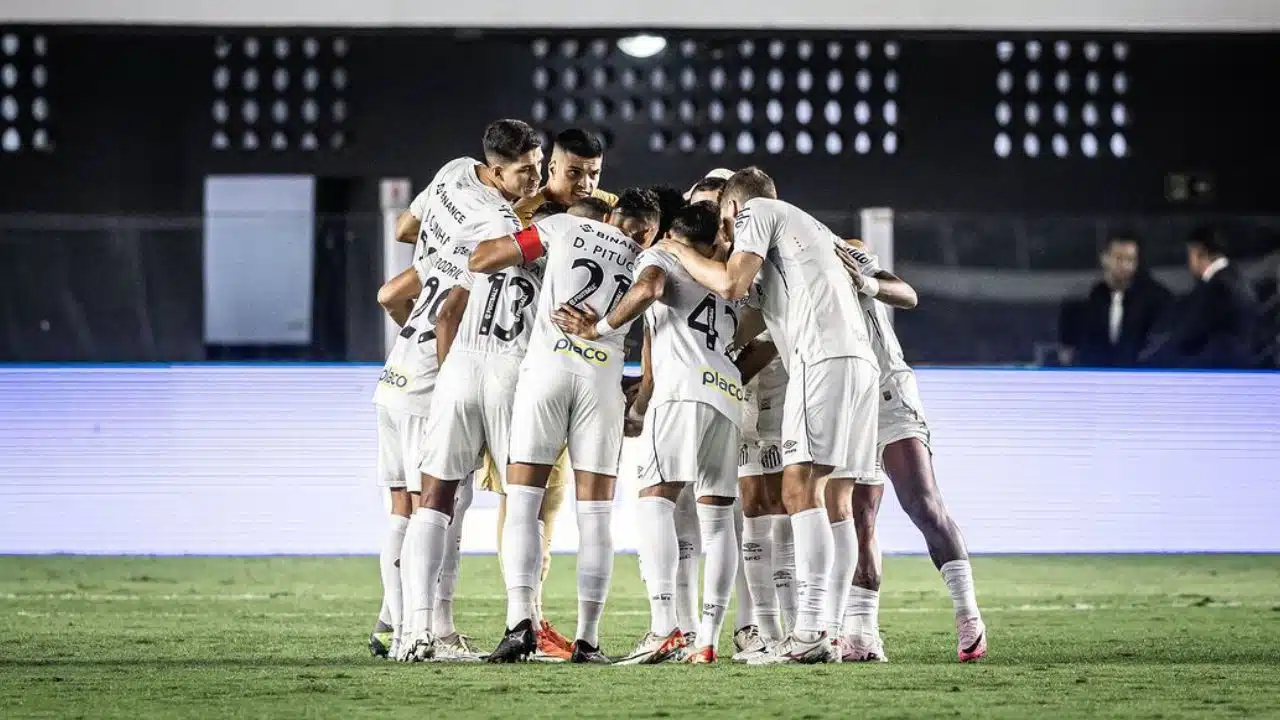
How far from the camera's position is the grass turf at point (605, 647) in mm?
5809

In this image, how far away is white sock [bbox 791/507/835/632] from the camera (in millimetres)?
6668

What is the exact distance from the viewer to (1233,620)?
862cm

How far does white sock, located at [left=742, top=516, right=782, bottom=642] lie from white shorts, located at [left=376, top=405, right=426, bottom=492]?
47.0 inches

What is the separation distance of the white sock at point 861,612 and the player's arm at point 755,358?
847 mm

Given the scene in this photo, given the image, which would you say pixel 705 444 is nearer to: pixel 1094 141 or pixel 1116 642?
pixel 1116 642

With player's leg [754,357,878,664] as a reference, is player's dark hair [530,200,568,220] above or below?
above

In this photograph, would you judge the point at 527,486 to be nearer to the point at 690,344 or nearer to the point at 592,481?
the point at 592,481

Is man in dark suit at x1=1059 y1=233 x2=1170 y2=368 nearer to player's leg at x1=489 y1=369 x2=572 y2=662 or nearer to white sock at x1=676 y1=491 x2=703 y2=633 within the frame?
white sock at x1=676 y1=491 x2=703 y2=633

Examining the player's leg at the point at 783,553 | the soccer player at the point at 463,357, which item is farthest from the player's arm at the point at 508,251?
the player's leg at the point at 783,553

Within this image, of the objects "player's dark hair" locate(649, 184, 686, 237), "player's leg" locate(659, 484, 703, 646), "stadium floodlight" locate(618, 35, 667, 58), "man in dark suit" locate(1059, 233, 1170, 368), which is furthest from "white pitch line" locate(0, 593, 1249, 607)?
"stadium floodlight" locate(618, 35, 667, 58)

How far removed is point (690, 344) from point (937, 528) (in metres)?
1.11

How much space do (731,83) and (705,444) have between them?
7752 mm

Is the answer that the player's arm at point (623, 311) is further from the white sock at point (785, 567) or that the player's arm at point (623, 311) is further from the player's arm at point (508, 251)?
the white sock at point (785, 567)

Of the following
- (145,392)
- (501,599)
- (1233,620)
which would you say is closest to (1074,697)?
(1233,620)
